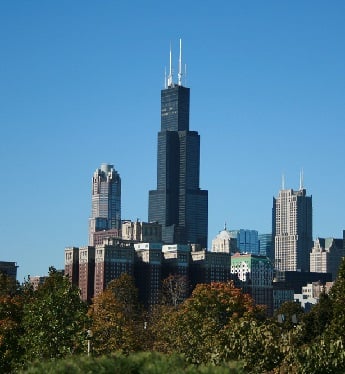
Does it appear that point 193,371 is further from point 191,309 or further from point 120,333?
point 191,309

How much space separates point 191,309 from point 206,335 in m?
15.5

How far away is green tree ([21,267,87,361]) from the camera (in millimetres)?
75688

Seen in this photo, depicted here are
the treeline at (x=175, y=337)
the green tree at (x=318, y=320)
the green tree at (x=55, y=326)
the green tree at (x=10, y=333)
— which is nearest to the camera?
the treeline at (x=175, y=337)

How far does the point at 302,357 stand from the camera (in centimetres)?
6188

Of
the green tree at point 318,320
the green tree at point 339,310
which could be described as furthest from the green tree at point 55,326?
the green tree at point 318,320

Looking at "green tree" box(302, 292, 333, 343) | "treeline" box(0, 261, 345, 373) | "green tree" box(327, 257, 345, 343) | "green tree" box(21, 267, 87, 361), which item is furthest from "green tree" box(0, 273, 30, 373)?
"green tree" box(302, 292, 333, 343)

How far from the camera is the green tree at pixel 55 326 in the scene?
75.7 metres

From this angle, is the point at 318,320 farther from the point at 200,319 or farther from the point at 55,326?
the point at 55,326

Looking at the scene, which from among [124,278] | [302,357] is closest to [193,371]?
[302,357]

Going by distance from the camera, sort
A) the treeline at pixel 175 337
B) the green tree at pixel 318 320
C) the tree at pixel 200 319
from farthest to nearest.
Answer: the green tree at pixel 318 320
the tree at pixel 200 319
the treeline at pixel 175 337

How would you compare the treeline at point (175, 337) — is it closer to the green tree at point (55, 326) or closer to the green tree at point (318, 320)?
the green tree at point (55, 326)

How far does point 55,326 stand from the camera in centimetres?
7719

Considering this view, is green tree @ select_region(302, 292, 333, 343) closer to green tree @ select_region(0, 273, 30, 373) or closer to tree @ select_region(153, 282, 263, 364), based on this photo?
tree @ select_region(153, 282, 263, 364)

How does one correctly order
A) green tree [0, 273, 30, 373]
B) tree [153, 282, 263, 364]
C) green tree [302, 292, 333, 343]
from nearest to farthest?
green tree [0, 273, 30, 373] < tree [153, 282, 263, 364] < green tree [302, 292, 333, 343]
